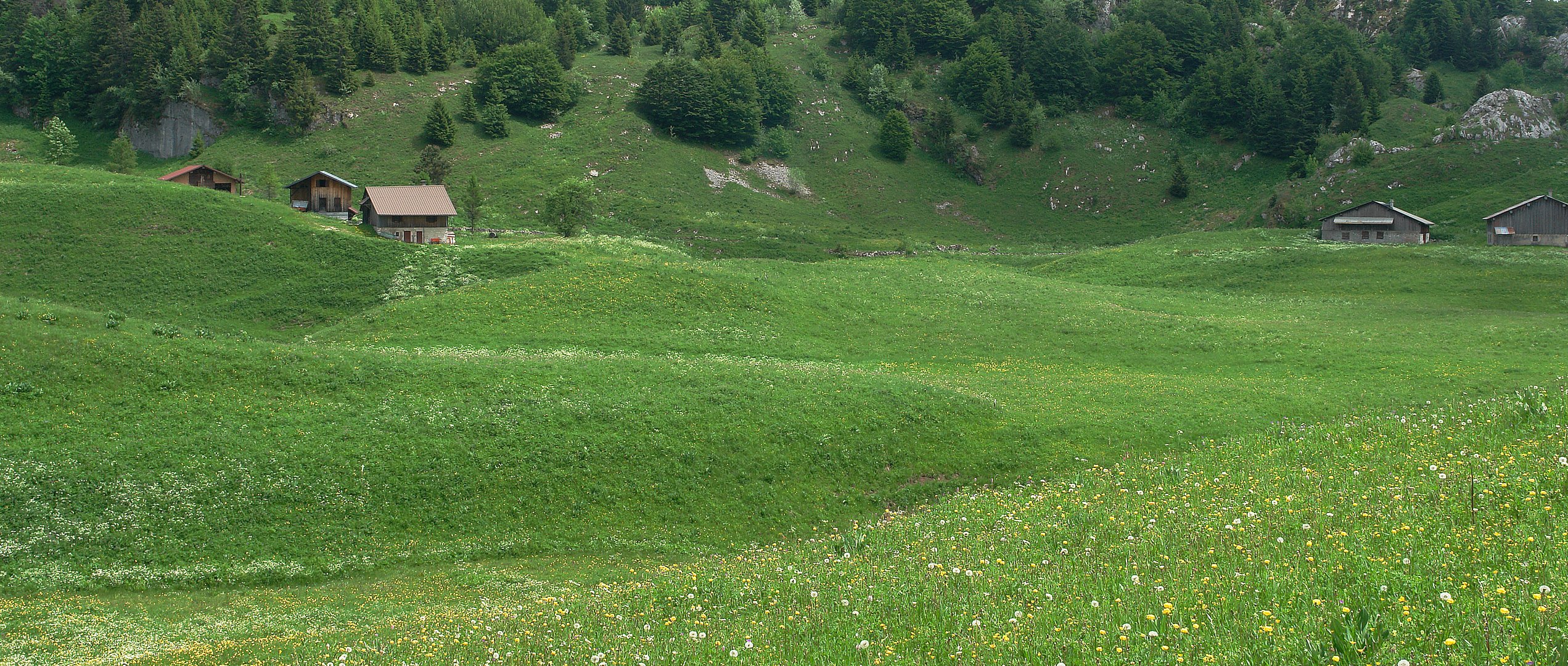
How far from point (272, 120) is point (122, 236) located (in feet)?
227

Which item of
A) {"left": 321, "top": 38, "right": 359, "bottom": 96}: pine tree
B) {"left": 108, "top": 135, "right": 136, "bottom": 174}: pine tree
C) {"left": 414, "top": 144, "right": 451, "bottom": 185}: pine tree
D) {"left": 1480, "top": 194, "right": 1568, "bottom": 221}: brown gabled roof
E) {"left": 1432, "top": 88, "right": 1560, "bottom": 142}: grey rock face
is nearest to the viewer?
{"left": 1480, "top": 194, "right": 1568, "bottom": 221}: brown gabled roof

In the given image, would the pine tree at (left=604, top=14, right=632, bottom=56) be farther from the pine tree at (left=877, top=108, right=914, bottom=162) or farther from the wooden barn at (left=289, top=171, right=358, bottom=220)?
the wooden barn at (left=289, top=171, right=358, bottom=220)

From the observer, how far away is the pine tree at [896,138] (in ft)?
488

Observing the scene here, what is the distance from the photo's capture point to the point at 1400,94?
6624 inches

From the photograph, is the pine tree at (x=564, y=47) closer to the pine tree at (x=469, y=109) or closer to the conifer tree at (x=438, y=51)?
the conifer tree at (x=438, y=51)

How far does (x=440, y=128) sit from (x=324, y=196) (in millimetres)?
36099

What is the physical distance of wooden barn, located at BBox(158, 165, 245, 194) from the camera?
88750 millimetres

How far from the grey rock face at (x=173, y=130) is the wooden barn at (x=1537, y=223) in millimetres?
151644

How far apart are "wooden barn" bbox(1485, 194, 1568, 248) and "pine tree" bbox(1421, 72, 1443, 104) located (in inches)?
3473

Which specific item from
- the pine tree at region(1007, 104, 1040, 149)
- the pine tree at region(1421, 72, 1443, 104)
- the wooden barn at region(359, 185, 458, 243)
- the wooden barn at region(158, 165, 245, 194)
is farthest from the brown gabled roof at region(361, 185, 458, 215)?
the pine tree at region(1421, 72, 1443, 104)

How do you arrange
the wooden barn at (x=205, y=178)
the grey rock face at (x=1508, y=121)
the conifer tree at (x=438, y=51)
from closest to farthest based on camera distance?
the wooden barn at (x=205, y=178), the grey rock face at (x=1508, y=121), the conifer tree at (x=438, y=51)

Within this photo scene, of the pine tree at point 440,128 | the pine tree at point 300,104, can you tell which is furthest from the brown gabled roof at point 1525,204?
the pine tree at point 300,104

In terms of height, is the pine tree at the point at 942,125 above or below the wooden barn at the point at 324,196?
above

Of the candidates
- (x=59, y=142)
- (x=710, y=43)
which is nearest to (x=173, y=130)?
(x=59, y=142)
